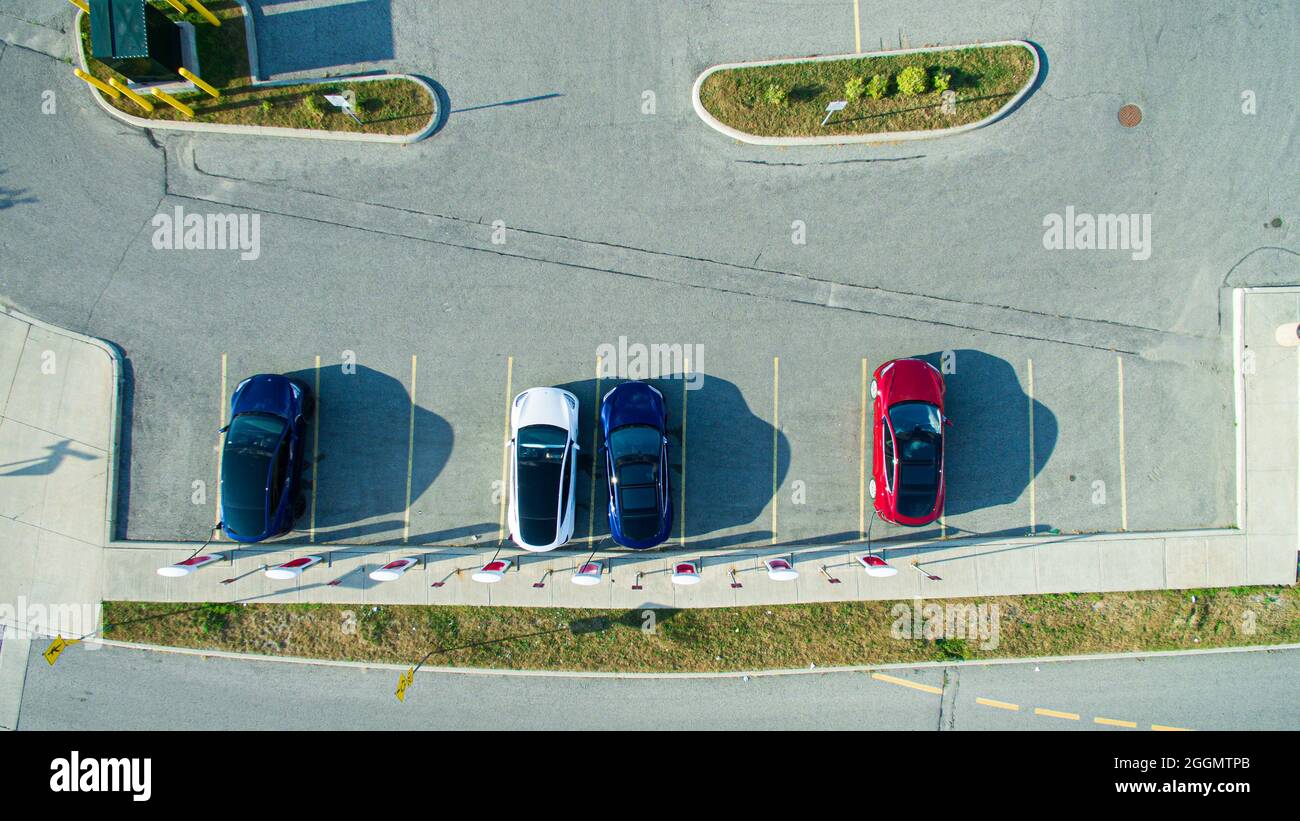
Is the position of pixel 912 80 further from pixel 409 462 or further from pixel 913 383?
pixel 409 462

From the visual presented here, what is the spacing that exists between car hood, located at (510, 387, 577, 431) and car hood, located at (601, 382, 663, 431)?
A: 28.9 inches

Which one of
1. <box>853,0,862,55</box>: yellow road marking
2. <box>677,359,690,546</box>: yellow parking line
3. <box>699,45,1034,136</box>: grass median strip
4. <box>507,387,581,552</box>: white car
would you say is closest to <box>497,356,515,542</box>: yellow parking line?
<box>507,387,581,552</box>: white car

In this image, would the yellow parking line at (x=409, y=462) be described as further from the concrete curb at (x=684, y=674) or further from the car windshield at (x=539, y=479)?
the concrete curb at (x=684, y=674)

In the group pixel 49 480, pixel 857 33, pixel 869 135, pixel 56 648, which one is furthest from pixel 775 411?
pixel 56 648

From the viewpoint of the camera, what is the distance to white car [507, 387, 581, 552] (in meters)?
13.0

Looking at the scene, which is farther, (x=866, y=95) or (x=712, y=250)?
(x=712, y=250)

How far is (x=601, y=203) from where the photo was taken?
45.5 ft

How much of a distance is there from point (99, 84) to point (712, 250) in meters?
13.5

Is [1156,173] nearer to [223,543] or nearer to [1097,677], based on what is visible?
[1097,677]

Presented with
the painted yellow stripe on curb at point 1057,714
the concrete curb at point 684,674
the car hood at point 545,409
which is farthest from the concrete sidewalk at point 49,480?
the painted yellow stripe on curb at point 1057,714

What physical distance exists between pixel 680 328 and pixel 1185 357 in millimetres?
11063

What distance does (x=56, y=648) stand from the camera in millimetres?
13781

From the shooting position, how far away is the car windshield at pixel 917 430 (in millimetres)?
12977

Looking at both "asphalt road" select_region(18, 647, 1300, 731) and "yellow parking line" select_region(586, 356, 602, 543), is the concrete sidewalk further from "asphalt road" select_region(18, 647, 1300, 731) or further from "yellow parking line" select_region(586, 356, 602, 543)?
"yellow parking line" select_region(586, 356, 602, 543)
